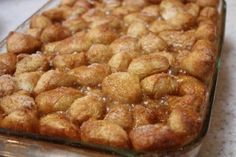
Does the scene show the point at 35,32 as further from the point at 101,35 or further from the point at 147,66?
the point at 147,66

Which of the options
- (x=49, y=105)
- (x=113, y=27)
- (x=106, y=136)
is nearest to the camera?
(x=106, y=136)

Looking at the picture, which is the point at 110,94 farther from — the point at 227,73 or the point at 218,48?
the point at 227,73

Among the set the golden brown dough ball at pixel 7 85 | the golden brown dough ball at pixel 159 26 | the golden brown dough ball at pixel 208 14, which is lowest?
the golden brown dough ball at pixel 7 85

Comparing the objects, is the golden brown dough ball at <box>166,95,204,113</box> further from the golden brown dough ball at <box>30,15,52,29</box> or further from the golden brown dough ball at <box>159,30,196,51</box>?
the golden brown dough ball at <box>30,15,52,29</box>

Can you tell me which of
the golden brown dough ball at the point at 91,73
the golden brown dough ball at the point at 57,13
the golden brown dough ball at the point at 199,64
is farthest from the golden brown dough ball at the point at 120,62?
the golden brown dough ball at the point at 57,13

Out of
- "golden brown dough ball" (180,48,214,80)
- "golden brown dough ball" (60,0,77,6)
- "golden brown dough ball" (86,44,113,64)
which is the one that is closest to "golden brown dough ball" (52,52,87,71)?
"golden brown dough ball" (86,44,113,64)

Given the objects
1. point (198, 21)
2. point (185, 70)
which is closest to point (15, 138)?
point (185, 70)

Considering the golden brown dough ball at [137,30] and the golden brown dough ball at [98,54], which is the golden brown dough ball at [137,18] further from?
the golden brown dough ball at [98,54]
